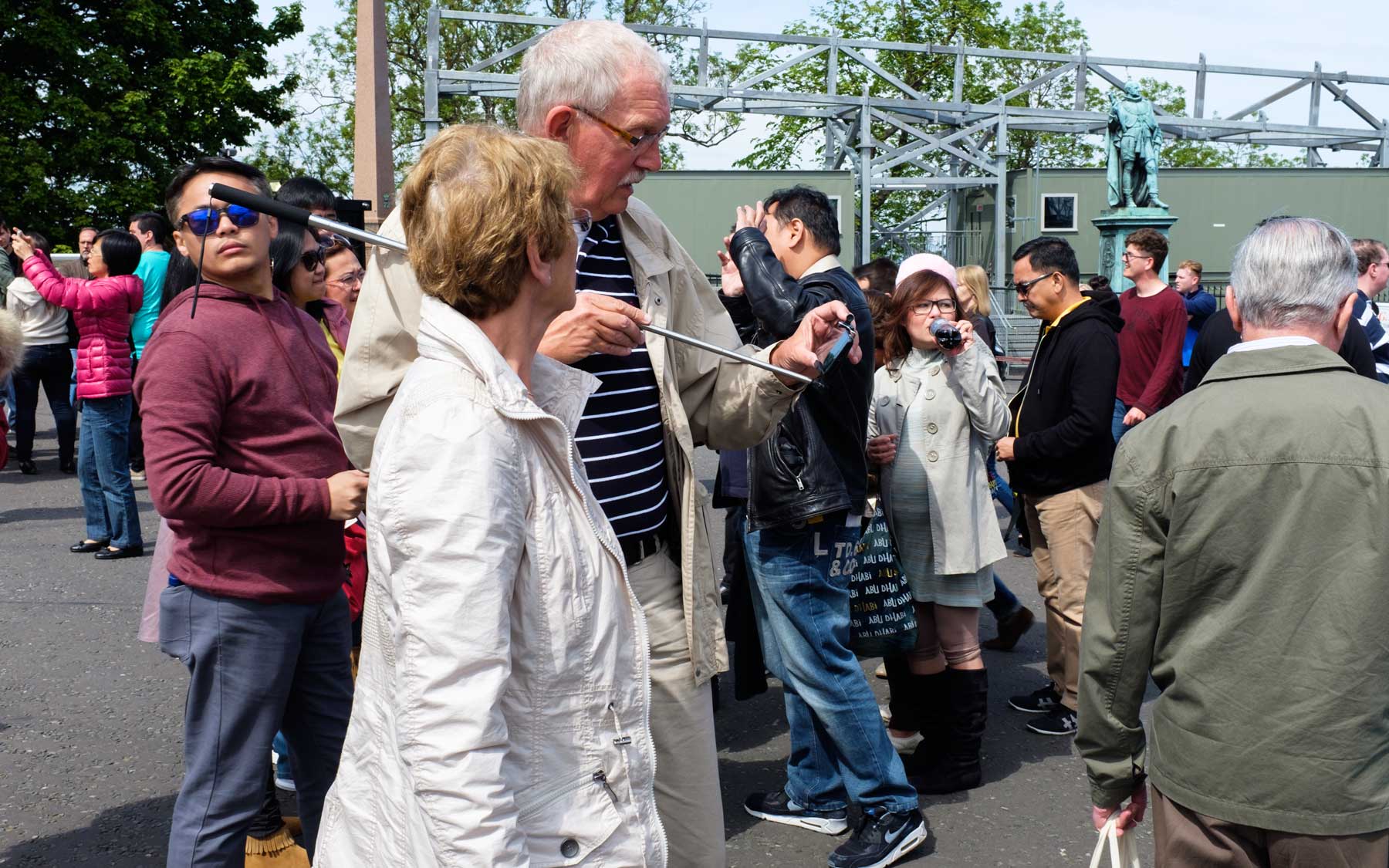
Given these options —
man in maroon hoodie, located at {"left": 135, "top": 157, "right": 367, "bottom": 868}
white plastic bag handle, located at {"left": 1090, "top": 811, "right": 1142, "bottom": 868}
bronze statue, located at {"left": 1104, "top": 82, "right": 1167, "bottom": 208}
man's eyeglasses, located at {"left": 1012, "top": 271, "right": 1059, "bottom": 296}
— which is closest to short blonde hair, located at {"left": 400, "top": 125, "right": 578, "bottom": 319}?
man in maroon hoodie, located at {"left": 135, "top": 157, "right": 367, "bottom": 868}

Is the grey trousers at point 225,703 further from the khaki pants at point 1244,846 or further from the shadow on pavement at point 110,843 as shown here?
the khaki pants at point 1244,846

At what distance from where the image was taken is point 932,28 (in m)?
37.2

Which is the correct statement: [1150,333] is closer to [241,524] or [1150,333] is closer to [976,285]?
[976,285]

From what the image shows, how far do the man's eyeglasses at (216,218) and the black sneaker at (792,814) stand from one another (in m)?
2.37

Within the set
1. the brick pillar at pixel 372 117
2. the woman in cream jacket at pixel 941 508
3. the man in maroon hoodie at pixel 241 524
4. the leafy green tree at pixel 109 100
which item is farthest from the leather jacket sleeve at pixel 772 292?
the leafy green tree at pixel 109 100

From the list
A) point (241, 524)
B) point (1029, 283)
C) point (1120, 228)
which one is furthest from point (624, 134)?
point (1120, 228)

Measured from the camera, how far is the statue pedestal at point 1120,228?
53.1 ft

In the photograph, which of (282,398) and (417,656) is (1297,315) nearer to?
(417,656)

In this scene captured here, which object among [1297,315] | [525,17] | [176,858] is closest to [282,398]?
[176,858]

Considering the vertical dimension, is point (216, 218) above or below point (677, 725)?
above

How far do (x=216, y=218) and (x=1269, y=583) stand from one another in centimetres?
235

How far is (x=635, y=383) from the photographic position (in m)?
2.46

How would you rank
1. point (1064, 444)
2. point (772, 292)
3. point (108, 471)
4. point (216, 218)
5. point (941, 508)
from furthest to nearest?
point (108, 471) → point (1064, 444) → point (941, 508) → point (772, 292) → point (216, 218)

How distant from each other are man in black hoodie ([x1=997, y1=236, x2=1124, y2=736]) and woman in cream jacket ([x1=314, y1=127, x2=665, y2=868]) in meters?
3.13
